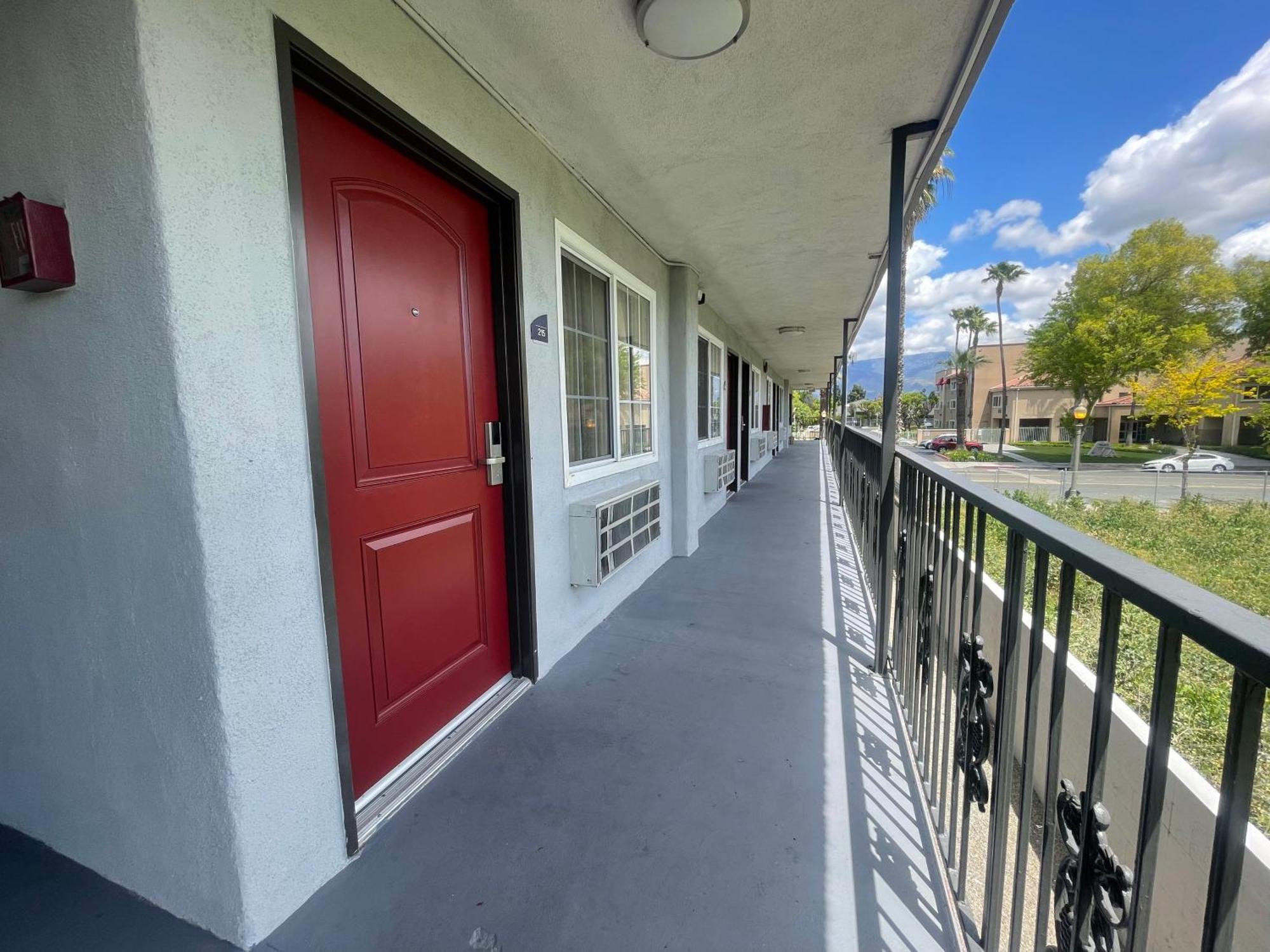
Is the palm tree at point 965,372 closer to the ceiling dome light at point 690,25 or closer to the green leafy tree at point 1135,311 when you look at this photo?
the green leafy tree at point 1135,311

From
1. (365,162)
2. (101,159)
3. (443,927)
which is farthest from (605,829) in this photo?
(365,162)

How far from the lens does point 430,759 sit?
6.07 feet

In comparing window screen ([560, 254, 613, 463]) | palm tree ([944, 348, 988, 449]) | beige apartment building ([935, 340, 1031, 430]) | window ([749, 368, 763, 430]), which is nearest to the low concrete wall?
window screen ([560, 254, 613, 463])

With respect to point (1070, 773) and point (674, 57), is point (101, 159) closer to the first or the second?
point (674, 57)

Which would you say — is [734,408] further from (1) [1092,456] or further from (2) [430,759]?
(1) [1092,456]

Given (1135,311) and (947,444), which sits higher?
(1135,311)

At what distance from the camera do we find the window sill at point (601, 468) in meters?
2.71

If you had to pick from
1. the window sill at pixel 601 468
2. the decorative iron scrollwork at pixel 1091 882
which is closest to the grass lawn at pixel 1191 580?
the decorative iron scrollwork at pixel 1091 882

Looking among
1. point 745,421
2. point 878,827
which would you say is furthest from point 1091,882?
point 745,421

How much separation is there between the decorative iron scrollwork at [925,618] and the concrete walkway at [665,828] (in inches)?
14.5

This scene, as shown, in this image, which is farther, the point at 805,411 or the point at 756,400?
the point at 805,411

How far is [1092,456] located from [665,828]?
31770mm

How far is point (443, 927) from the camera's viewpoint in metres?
1.28

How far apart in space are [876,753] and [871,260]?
374 cm
